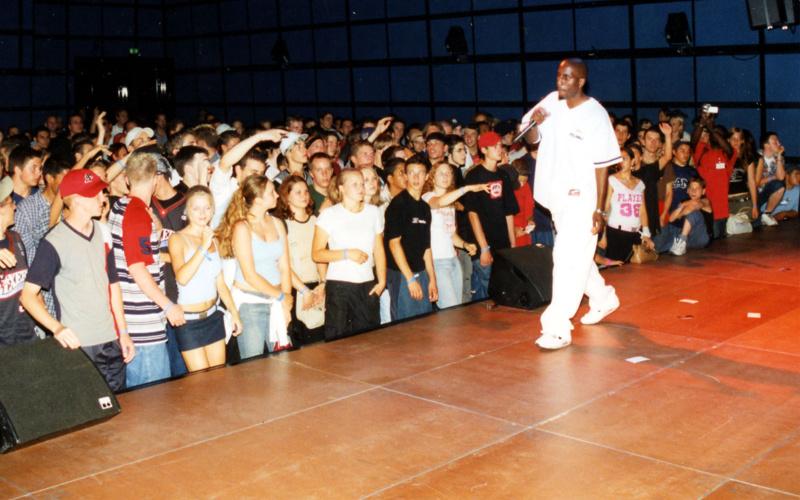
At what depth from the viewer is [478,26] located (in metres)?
15.6

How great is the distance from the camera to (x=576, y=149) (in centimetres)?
567

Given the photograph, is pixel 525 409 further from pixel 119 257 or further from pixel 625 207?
pixel 625 207

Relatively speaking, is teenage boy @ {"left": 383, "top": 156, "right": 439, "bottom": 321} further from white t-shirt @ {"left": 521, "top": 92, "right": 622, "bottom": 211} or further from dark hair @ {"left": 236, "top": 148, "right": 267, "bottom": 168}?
white t-shirt @ {"left": 521, "top": 92, "right": 622, "bottom": 211}

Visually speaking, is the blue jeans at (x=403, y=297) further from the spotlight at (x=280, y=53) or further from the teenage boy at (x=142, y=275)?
the spotlight at (x=280, y=53)

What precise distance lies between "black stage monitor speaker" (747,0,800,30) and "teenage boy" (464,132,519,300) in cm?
543

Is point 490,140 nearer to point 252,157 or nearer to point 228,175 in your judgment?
point 252,157

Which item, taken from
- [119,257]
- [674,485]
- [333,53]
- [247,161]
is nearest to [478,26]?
[333,53]

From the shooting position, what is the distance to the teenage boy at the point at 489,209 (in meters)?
7.61

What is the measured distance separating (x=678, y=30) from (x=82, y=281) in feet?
35.4

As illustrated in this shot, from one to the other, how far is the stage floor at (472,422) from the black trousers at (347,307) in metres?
0.20

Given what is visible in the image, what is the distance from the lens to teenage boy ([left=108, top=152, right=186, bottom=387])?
5016 millimetres

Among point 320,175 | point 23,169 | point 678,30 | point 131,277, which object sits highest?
point 678,30

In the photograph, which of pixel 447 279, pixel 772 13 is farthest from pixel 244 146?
pixel 772 13

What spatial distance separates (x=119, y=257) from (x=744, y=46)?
10.7 m
